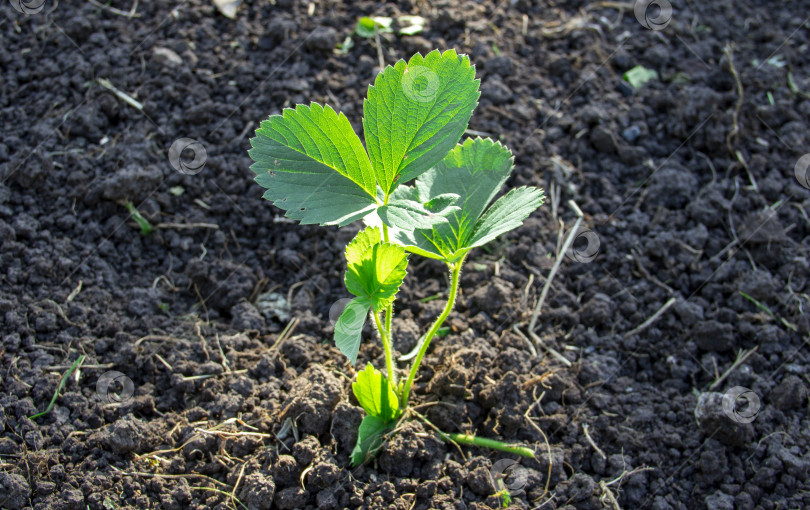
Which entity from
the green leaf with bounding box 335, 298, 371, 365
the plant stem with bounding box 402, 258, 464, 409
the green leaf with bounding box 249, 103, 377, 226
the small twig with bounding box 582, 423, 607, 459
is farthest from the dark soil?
the green leaf with bounding box 249, 103, 377, 226

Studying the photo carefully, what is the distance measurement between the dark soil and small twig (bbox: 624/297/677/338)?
0.01 metres

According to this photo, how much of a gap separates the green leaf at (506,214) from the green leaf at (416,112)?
0.25 metres

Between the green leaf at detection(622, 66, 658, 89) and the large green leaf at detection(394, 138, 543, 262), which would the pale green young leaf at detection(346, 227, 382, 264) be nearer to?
the large green leaf at detection(394, 138, 543, 262)

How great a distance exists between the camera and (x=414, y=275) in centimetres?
246

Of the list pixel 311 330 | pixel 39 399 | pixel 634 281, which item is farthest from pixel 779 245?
pixel 39 399

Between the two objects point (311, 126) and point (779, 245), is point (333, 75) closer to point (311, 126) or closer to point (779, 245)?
point (311, 126)

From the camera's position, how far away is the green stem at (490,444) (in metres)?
1.96

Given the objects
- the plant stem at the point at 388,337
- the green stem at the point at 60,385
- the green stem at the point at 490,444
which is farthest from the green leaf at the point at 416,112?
the green stem at the point at 60,385

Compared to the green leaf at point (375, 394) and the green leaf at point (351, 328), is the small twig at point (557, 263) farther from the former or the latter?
the green leaf at point (351, 328)

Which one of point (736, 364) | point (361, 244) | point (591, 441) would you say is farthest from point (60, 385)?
point (736, 364)

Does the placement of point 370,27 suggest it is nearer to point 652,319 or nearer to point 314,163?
point 314,163

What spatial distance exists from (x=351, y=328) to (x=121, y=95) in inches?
72.1

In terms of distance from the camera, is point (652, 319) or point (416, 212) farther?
point (652, 319)

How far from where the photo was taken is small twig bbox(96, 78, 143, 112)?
8.96ft
